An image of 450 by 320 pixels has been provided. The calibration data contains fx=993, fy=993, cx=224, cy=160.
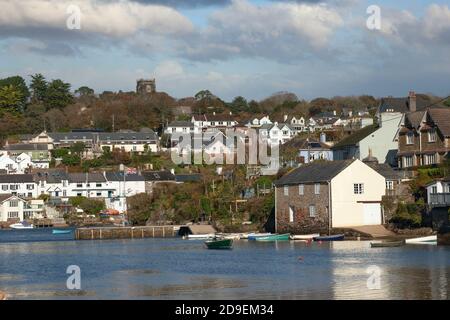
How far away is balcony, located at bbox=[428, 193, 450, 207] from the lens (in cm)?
5850

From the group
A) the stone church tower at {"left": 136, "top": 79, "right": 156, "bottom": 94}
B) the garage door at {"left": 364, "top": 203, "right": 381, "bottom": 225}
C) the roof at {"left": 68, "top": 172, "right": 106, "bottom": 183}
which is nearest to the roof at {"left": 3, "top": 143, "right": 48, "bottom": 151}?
the roof at {"left": 68, "top": 172, "right": 106, "bottom": 183}

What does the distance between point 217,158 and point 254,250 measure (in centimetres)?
5838

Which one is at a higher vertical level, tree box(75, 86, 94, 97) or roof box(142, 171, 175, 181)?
tree box(75, 86, 94, 97)

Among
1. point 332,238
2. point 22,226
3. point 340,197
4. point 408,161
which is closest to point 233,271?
point 332,238

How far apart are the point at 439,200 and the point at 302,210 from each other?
10.4 metres

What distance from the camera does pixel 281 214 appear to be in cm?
6900

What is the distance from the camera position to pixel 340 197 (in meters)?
63.6

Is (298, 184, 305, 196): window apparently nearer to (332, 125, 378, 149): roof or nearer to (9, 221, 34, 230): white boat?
(332, 125, 378, 149): roof

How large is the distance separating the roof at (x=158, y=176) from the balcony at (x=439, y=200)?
171ft

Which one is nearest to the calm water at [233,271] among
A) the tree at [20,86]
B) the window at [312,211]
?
the window at [312,211]

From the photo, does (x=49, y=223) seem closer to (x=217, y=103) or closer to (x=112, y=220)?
(x=112, y=220)

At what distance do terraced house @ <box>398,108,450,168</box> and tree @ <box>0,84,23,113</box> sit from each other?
87.8m

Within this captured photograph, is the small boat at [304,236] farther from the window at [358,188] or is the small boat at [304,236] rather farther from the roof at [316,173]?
the window at [358,188]
